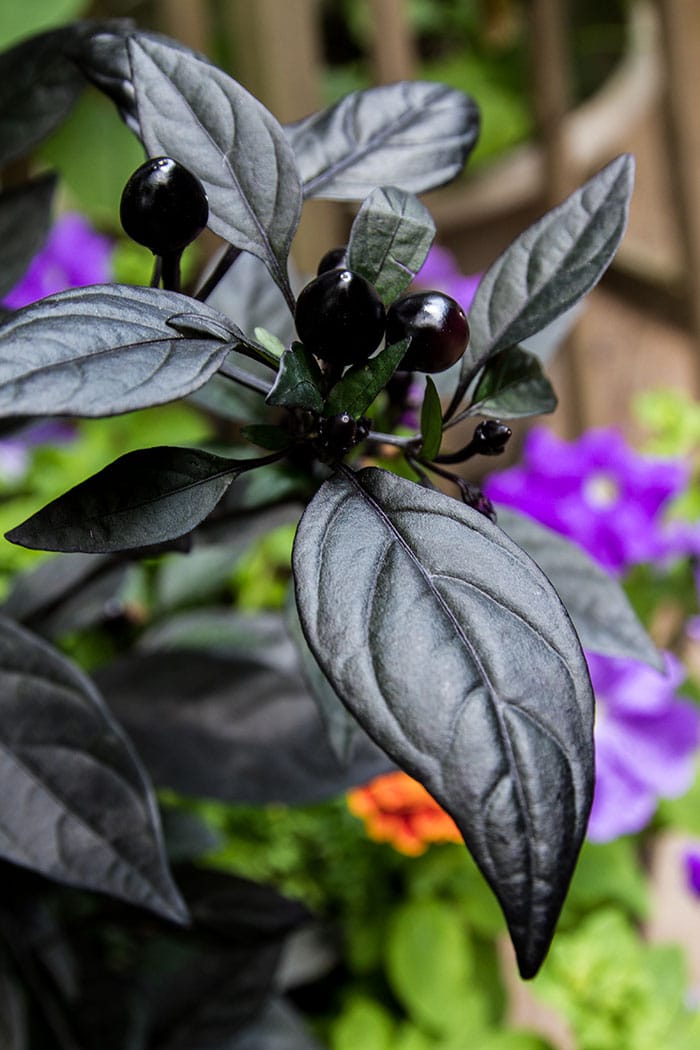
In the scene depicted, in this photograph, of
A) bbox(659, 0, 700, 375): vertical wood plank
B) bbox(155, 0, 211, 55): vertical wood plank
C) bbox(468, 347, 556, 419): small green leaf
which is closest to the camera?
bbox(468, 347, 556, 419): small green leaf

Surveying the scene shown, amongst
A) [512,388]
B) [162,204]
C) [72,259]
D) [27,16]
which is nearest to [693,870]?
[512,388]

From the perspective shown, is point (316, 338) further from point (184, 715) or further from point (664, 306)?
point (664, 306)

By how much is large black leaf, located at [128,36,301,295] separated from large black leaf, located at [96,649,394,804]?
0.24 m

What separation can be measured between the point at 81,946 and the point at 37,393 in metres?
0.40

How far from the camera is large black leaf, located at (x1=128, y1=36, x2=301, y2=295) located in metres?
0.27

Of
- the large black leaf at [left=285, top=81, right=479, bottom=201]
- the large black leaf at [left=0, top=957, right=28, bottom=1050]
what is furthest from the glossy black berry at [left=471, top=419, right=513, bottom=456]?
the large black leaf at [left=0, top=957, right=28, bottom=1050]

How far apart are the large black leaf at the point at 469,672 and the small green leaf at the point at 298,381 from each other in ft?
0.08

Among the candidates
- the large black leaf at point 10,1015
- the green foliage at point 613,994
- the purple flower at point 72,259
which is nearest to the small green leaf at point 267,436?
the large black leaf at point 10,1015

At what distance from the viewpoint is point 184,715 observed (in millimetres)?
487

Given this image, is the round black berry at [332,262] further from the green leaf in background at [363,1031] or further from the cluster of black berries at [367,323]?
the green leaf in background at [363,1031]

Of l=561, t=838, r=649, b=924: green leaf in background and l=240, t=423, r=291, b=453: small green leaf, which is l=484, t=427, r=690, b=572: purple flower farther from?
l=240, t=423, r=291, b=453: small green leaf

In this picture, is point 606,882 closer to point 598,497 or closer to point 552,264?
point 598,497

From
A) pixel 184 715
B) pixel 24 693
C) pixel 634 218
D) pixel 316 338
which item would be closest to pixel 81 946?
pixel 184 715

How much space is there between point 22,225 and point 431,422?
0.24 m
